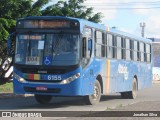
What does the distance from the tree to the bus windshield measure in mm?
10016

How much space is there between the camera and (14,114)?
14.5 m

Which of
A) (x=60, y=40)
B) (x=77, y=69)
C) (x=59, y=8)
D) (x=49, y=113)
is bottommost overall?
(x=49, y=113)

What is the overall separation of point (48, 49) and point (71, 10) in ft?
39.4

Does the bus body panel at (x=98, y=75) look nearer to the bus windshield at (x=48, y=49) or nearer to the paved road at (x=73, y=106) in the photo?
the bus windshield at (x=48, y=49)

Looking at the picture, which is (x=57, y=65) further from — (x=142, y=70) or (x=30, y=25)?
(x=142, y=70)

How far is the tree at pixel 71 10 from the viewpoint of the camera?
26.9 m

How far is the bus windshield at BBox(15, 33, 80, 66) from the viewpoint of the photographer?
16391mm

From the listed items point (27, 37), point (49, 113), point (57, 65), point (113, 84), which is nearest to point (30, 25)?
point (27, 37)

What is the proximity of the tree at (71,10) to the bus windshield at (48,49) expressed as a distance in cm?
1002

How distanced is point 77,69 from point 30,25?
2.37 m

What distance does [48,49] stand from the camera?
1655 cm

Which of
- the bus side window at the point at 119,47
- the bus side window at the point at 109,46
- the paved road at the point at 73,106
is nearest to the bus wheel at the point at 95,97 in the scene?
the paved road at the point at 73,106

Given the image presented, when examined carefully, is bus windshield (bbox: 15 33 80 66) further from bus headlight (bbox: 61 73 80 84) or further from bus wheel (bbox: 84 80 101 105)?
bus wheel (bbox: 84 80 101 105)

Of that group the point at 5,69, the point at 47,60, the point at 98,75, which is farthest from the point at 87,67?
the point at 5,69
